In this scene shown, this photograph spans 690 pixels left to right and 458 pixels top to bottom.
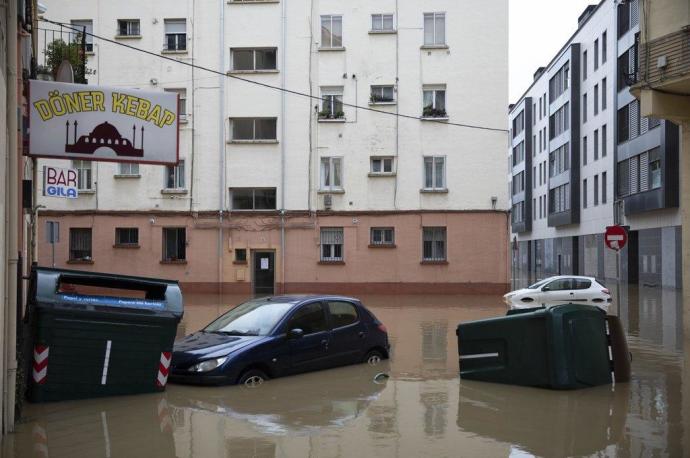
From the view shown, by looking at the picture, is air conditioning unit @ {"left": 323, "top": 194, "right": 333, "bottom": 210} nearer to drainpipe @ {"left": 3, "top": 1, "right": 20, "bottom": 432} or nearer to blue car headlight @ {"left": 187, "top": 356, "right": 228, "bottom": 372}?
blue car headlight @ {"left": 187, "top": 356, "right": 228, "bottom": 372}

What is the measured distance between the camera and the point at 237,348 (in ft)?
33.5

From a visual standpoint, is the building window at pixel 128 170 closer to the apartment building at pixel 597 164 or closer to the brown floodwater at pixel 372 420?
the apartment building at pixel 597 164

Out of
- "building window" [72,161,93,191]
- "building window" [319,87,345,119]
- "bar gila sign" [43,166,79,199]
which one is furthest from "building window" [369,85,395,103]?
"bar gila sign" [43,166,79,199]

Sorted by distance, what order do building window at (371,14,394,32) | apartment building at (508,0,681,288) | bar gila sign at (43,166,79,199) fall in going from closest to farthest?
bar gila sign at (43,166,79,199)
building window at (371,14,394,32)
apartment building at (508,0,681,288)

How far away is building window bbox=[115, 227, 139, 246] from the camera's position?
3169cm

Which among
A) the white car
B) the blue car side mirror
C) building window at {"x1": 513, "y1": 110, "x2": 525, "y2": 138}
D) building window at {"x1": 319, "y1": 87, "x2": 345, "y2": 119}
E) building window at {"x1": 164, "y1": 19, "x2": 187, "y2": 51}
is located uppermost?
building window at {"x1": 513, "y1": 110, "x2": 525, "y2": 138}

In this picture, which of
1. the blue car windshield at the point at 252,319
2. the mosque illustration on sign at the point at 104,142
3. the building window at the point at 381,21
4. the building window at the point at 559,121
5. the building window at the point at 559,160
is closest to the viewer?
the mosque illustration on sign at the point at 104,142

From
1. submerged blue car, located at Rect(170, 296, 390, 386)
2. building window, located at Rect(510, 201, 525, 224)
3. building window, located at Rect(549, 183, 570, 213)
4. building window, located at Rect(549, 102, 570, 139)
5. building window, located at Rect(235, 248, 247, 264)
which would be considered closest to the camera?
submerged blue car, located at Rect(170, 296, 390, 386)

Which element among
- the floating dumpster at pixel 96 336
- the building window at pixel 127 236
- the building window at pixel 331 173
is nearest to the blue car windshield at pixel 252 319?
the floating dumpster at pixel 96 336

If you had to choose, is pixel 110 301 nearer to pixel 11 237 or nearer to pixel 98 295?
pixel 98 295

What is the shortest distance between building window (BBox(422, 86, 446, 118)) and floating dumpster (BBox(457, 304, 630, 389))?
21.5 metres

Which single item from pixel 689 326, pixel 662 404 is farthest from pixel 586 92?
pixel 662 404

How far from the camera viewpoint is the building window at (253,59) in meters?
32.1

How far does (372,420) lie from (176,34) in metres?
27.1
